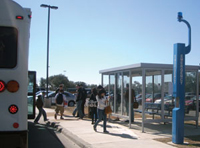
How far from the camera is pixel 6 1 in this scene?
173 inches

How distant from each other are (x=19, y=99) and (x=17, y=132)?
0.55 meters

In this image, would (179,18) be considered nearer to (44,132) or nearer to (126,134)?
(126,134)

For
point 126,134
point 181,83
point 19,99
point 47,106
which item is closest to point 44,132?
point 126,134

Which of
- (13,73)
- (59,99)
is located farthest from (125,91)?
(13,73)

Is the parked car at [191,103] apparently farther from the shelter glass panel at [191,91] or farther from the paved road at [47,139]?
the paved road at [47,139]

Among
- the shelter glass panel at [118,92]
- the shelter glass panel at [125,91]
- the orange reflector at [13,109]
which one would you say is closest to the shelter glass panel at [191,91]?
the shelter glass panel at [125,91]

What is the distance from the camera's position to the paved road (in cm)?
808

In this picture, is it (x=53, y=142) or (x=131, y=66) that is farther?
(x=131, y=66)

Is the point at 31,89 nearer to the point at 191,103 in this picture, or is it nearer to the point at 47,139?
the point at 47,139

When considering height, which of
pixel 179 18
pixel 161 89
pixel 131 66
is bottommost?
pixel 161 89

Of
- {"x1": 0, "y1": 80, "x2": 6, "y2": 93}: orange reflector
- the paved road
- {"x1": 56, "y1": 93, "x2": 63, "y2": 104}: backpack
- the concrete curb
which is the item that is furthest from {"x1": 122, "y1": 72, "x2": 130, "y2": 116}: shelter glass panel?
{"x1": 0, "y1": 80, "x2": 6, "y2": 93}: orange reflector

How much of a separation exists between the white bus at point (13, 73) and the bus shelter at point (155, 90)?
19.1ft

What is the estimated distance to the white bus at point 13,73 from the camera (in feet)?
13.6

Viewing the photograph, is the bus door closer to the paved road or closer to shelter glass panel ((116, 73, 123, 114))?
the paved road
